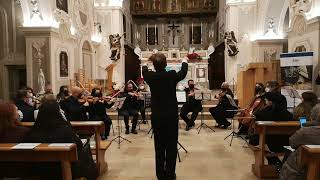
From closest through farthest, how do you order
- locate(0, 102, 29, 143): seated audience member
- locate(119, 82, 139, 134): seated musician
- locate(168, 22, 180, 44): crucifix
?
locate(0, 102, 29, 143): seated audience member < locate(119, 82, 139, 134): seated musician < locate(168, 22, 180, 44): crucifix

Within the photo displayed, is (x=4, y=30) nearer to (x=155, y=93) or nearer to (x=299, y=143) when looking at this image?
(x=155, y=93)

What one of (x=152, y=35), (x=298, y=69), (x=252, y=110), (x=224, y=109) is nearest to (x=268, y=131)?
(x=252, y=110)

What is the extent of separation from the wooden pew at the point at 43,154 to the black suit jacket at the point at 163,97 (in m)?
1.10

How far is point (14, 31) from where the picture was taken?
10453 millimetres

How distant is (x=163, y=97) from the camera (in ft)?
12.0

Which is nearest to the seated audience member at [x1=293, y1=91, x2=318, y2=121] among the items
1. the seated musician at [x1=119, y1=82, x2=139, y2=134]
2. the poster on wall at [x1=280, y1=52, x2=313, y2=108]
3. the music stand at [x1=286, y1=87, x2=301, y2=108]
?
the music stand at [x1=286, y1=87, x2=301, y2=108]

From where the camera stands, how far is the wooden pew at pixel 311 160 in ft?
8.86

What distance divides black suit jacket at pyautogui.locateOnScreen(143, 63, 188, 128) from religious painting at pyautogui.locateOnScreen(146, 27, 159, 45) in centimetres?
1598

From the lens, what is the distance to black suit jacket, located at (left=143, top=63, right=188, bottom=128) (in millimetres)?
3637

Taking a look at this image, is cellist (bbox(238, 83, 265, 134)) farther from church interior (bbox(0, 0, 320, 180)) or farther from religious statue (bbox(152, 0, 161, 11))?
religious statue (bbox(152, 0, 161, 11))

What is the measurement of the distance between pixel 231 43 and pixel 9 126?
12801 mm

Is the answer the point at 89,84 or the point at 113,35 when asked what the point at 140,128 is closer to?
the point at 89,84

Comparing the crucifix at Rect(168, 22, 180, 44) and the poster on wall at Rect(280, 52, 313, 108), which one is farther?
the crucifix at Rect(168, 22, 180, 44)

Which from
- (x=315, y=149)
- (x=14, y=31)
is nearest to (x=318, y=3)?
(x=315, y=149)
